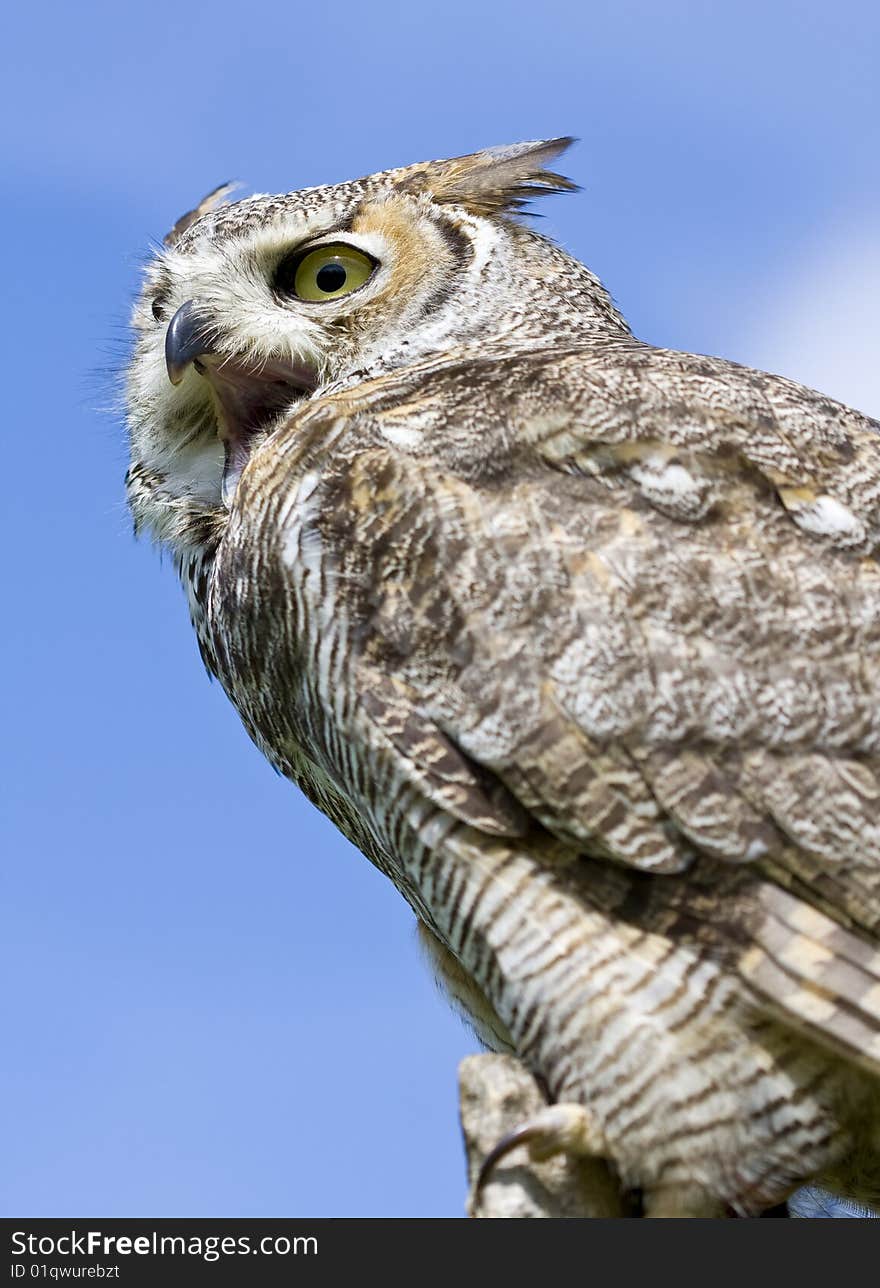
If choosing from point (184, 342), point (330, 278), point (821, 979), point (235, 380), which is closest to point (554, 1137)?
point (821, 979)

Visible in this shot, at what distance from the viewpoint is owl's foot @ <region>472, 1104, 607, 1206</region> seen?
2988 mm

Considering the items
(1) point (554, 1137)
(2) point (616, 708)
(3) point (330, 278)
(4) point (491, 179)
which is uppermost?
(4) point (491, 179)

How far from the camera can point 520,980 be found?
10.1 feet

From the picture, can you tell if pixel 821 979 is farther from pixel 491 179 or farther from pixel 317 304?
pixel 491 179

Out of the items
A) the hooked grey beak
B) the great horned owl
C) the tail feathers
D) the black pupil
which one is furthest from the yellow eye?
the tail feathers

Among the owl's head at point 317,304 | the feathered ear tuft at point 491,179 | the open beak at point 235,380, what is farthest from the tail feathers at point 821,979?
the feathered ear tuft at point 491,179

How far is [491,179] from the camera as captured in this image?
4.64 metres

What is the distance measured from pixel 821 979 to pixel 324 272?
247 cm

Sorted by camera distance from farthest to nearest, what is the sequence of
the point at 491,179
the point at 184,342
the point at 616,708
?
1. the point at 491,179
2. the point at 184,342
3. the point at 616,708

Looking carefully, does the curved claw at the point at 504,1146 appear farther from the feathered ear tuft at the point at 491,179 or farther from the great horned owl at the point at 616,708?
the feathered ear tuft at the point at 491,179

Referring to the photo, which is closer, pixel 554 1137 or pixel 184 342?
pixel 554 1137

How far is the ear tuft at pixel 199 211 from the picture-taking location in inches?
196

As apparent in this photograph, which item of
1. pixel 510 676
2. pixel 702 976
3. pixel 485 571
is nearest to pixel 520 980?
pixel 702 976

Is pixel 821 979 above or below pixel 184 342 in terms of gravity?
below
